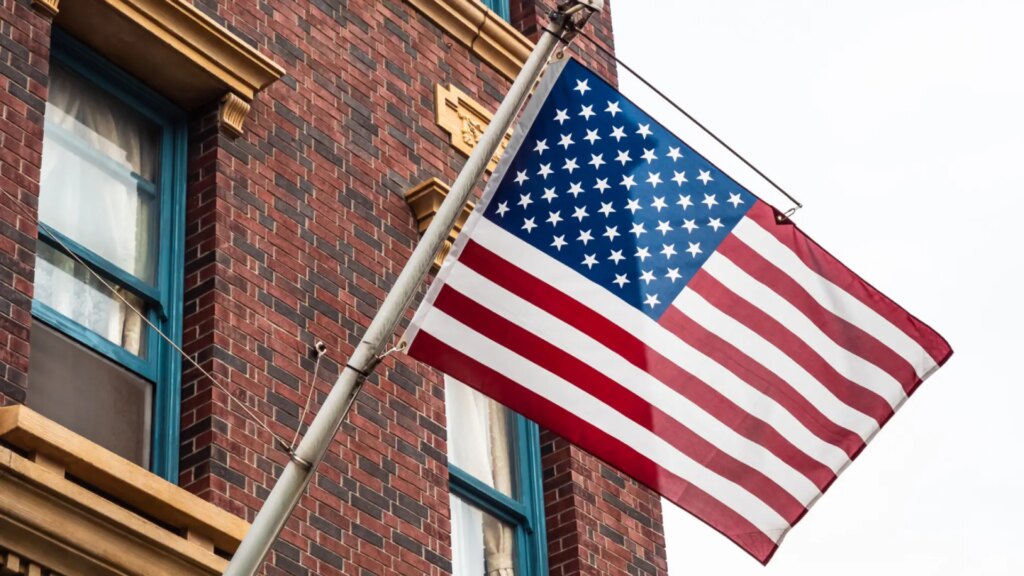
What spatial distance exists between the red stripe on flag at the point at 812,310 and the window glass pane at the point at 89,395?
134 inches

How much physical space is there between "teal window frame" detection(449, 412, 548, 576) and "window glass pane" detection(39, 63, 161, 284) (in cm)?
279

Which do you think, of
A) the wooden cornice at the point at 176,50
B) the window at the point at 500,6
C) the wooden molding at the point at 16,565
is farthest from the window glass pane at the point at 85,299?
the window at the point at 500,6

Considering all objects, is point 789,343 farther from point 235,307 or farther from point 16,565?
point 16,565

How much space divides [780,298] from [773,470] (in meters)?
0.99

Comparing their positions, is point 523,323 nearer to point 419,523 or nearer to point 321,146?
point 419,523

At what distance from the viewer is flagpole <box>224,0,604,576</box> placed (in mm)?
9867

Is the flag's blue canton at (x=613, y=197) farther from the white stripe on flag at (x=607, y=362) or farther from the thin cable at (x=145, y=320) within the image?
the thin cable at (x=145, y=320)

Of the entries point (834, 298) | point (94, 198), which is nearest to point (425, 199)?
point (94, 198)

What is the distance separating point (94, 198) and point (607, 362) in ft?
11.3

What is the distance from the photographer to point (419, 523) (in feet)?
46.2

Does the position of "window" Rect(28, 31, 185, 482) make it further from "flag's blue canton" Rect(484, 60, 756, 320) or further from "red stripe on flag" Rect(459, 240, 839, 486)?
"flag's blue canton" Rect(484, 60, 756, 320)

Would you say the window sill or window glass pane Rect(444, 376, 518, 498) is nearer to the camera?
the window sill

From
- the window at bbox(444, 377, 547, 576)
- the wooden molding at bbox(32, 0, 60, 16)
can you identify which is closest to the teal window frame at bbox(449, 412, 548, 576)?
the window at bbox(444, 377, 547, 576)

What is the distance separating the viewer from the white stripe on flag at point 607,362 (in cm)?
1197
